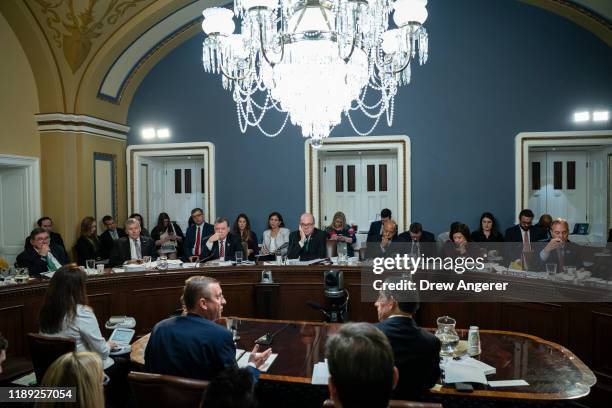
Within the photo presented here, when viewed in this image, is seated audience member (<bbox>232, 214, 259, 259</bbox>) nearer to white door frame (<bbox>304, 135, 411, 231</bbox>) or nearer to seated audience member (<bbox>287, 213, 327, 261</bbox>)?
white door frame (<bbox>304, 135, 411, 231</bbox>)

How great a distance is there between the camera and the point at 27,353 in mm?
4262

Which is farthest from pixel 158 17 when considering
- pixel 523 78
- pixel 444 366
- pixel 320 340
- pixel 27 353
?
pixel 444 366

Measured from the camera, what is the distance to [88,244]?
22.6 feet

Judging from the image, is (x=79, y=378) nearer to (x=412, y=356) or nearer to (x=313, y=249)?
(x=412, y=356)

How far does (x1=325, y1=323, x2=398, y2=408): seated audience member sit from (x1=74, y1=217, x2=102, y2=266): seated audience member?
615 cm

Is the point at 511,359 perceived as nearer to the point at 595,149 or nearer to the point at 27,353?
the point at 27,353

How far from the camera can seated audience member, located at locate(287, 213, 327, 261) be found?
18.8 feet

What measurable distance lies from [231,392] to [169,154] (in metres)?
7.03

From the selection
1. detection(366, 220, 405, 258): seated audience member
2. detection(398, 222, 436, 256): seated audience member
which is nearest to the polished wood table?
detection(366, 220, 405, 258): seated audience member

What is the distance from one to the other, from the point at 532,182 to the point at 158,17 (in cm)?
597

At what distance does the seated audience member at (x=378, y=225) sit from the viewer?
6884 millimetres

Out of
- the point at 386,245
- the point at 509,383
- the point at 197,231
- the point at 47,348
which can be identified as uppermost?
the point at 197,231

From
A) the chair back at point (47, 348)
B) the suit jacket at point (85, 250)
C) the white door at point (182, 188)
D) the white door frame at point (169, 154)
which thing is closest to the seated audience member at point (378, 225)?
the white door frame at point (169, 154)

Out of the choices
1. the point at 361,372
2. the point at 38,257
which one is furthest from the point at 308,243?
the point at 361,372
